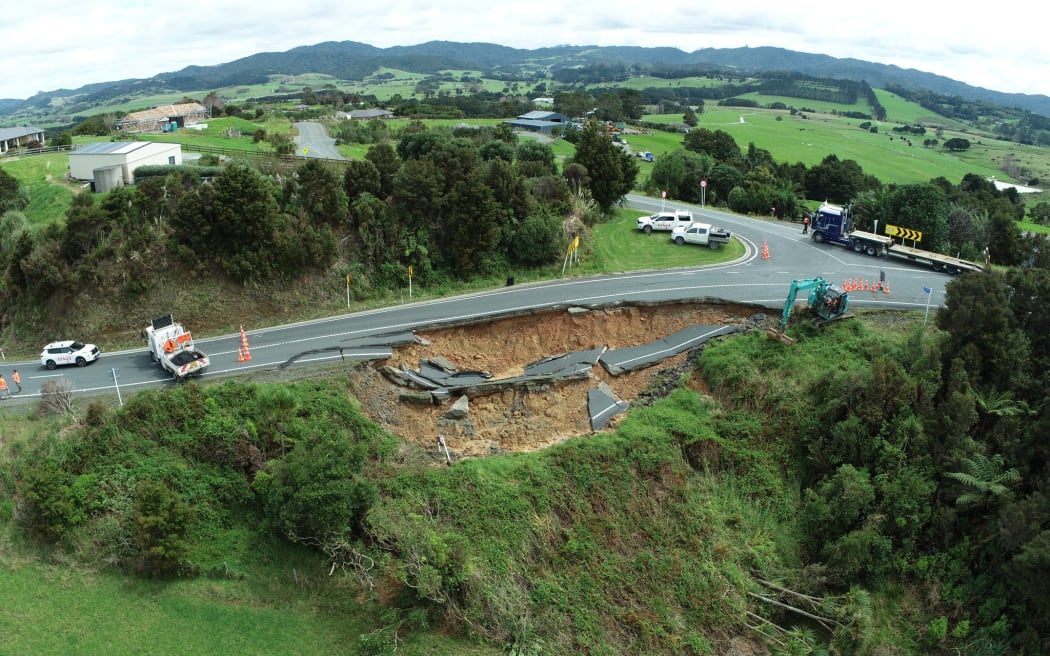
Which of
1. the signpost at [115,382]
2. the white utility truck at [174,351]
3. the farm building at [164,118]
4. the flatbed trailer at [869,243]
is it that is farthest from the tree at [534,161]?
the farm building at [164,118]

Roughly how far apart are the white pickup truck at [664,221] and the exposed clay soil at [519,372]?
541 inches

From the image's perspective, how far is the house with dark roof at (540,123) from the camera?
311ft

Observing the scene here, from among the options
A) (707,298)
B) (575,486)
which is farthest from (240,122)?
(575,486)

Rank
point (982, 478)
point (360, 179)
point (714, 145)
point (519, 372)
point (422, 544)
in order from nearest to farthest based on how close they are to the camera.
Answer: point (422, 544) < point (982, 478) < point (519, 372) < point (360, 179) < point (714, 145)

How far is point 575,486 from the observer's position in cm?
2317

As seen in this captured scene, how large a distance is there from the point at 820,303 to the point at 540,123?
2973 inches

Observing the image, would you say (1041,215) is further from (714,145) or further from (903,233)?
(903,233)

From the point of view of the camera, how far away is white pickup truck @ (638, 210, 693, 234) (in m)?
45.2

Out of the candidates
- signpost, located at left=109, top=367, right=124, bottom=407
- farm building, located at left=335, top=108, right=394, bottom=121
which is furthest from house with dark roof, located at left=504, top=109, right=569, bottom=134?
signpost, located at left=109, top=367, right=124, bottom=407

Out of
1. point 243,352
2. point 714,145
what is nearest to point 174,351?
point 243,352

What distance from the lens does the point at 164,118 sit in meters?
89.9

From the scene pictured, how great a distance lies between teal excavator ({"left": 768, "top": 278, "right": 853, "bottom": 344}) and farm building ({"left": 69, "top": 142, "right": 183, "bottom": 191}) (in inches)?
1553

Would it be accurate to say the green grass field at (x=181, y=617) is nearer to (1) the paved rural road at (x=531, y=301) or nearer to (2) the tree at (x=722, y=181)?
(1) the paved rural road at (x=531, y=301)

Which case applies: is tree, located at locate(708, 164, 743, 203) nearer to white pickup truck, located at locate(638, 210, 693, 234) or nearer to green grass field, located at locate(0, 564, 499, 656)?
white pickup truck, located at locate(638, 210, 693, 234)
